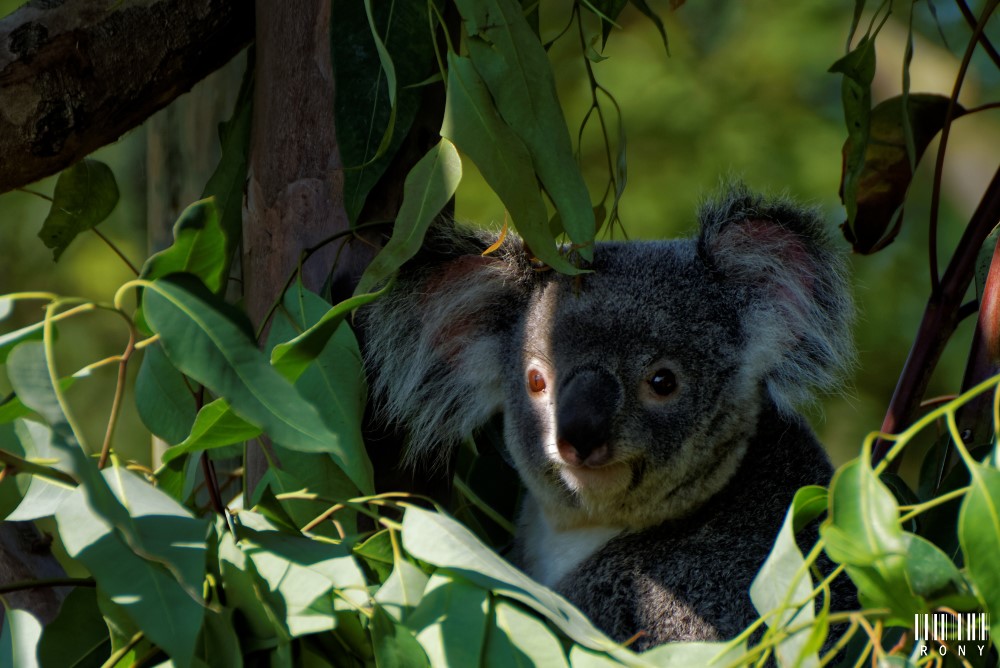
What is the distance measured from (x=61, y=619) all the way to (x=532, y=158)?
875mm

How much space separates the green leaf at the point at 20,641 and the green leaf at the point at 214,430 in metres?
0.24

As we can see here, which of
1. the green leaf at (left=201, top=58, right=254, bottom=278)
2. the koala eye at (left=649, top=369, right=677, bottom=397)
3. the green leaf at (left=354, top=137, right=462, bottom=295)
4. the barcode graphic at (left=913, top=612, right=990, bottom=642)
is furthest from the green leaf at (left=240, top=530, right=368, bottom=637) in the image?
the green leaf at (left=201, top=58, right=254, bottom=278)

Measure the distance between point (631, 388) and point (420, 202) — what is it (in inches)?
22.3

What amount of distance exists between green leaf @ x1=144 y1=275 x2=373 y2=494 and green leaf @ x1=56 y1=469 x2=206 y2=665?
0.51ft

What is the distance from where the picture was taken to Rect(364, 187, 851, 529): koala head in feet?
5.97

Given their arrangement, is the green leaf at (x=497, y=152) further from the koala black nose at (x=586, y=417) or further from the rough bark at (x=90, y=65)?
the rough bark at (x=90, y=65)

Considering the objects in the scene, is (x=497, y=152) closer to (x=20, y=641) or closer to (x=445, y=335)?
(x=445, y=335)

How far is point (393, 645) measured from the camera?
45.9 inches

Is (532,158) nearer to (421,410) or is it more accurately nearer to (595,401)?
(595,401)

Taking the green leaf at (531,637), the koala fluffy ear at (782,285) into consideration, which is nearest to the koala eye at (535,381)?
the koala fluffy ear at (782,285)

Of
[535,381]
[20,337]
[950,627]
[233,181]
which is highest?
[233,181]

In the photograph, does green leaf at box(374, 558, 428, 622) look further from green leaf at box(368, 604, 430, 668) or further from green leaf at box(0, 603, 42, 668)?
green leaf at box(0, 603, 42, 668)

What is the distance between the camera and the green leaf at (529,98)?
4.75 ft

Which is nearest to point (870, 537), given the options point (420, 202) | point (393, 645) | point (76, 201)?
point (393, 645)
